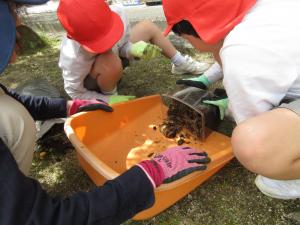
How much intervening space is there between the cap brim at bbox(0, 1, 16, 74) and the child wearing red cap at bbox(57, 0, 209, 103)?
0.67m

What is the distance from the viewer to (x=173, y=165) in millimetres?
1225

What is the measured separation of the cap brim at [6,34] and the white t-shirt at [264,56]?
24.6 inches

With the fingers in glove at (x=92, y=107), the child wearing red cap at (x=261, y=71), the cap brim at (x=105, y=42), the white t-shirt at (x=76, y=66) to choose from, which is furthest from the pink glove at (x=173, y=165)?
the white t-shirt at (x=76, y=66)

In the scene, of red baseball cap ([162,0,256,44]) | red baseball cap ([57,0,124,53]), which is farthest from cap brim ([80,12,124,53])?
red baseball cap ([162,0,256,44])

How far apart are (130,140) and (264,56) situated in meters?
0.83

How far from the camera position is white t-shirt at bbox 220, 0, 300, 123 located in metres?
1.09

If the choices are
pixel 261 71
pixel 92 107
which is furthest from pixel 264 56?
pixel 92 107

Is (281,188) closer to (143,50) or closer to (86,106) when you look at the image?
(86,106)

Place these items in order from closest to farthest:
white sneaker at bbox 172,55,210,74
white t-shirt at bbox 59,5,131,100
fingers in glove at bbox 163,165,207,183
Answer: fingers in glove at bbox 163,165,207,183
white t-shirt at bbox 59,5,131,100
white sneaker at bbox 172,55,210,74

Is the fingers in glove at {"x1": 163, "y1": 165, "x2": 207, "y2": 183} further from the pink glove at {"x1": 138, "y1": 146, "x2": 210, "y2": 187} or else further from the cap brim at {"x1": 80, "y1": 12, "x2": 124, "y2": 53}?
the cap brim at {"x1": 80, "y1": 12, "x2": 124, "y2": 53}

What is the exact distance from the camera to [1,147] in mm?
971

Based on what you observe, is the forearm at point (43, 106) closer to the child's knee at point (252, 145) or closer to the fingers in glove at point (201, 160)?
the fingers in glove at point (201, 160)

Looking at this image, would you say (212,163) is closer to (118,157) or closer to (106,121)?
(118,157)

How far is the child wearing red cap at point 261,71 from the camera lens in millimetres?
1085
